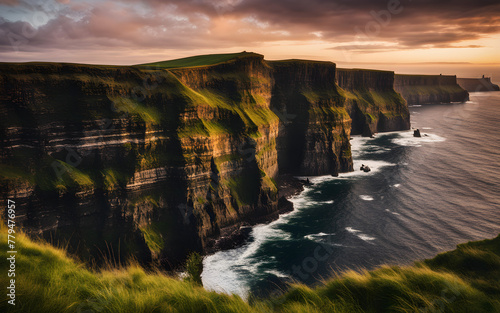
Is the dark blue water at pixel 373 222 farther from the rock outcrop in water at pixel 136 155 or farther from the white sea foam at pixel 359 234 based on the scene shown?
the rock outcrop in water at pixel 136 155

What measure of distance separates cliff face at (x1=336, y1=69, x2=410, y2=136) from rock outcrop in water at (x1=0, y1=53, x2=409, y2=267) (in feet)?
298

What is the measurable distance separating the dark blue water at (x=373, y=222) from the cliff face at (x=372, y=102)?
4846cm

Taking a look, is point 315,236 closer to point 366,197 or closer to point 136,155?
point 366,197

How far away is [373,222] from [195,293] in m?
64.3

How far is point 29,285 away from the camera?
9.80 metres

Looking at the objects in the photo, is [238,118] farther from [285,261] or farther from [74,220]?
[74,220]

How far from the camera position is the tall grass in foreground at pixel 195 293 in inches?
394

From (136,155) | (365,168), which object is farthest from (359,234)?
(365,168)

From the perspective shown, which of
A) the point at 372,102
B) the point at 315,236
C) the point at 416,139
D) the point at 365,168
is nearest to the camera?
the point at 315,236

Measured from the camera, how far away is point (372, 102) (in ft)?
564

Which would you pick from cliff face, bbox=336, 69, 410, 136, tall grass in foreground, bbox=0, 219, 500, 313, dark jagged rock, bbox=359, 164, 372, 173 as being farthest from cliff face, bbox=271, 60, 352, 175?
tall grass in foreground, bbox=0, 219, 500, 313

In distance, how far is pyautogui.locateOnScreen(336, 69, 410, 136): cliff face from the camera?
163 metres

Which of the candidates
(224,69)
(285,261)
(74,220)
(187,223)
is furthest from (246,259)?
(224,69)

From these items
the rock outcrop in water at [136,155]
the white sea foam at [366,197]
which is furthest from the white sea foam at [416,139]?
the rock outcrop in water at [136,155]
